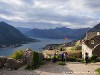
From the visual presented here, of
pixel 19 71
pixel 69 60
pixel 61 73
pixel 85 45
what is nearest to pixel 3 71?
pixel 19 71

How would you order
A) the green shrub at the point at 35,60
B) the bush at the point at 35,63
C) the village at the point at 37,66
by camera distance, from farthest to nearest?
1. the green shrub at the point at 35,60
2. the bush at the point at 35,63
3. the village at the point at 37,66

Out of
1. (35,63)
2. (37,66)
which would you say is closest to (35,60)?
(35,63)

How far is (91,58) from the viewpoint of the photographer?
49844mm

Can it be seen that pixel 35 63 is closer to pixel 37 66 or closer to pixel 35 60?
pixel 35 60

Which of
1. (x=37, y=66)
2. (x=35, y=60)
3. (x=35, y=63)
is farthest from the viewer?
Result: (x=35, y=60)

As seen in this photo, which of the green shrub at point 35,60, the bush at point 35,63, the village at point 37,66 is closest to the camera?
the village at point 37,66

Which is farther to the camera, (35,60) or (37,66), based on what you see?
(35,60)

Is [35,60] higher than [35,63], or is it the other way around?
[35,60]

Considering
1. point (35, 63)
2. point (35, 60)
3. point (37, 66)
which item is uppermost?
point (35, 60)

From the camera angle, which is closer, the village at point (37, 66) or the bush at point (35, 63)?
the village at point (37, 66)

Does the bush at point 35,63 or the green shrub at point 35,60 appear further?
the green shrub at point 35,60

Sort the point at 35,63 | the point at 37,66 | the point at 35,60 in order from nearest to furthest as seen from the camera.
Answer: the point at 37,66 < the point at 35,63 < the point at 35,60

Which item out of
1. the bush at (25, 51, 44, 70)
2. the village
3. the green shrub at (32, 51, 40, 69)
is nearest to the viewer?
the village

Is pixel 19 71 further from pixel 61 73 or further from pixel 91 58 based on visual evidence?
pixel 91 58
